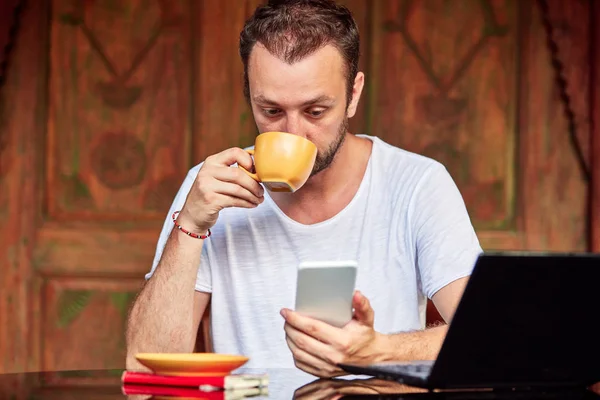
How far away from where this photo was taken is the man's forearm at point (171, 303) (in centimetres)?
191

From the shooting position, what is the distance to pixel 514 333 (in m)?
1.20

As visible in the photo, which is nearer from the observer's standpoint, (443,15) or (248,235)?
(248,235)

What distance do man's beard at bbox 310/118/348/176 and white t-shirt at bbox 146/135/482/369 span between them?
0.45ft

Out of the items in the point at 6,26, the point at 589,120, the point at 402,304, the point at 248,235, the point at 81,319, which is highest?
the point at 6,26

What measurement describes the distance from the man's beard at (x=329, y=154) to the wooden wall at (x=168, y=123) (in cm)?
105

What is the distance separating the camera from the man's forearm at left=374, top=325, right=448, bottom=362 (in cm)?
155

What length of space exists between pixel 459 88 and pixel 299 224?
4.06 ft

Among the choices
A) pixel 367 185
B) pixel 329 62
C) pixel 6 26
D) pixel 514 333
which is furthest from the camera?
pixel 6 26

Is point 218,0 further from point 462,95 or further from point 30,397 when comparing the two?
point 30,397

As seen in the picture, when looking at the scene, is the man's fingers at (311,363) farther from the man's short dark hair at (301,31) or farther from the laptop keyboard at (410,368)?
the man's short dark hair at (301,31)

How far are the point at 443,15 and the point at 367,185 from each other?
1.18 meters

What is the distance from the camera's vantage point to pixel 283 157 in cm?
172

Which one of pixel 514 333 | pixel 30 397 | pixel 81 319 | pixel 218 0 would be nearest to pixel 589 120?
pixel 218 0

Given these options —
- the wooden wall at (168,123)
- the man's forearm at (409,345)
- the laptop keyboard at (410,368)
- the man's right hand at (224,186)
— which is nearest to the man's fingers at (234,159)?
the man's right hand at (224,186)
